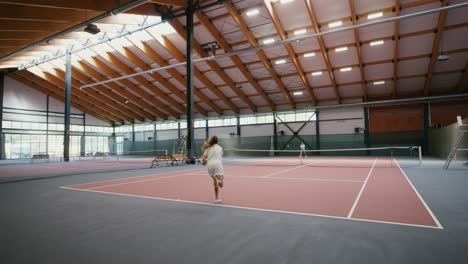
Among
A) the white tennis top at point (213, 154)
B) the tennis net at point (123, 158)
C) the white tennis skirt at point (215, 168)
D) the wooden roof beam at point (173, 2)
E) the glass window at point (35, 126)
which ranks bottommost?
the tennis net at point (123, 158)

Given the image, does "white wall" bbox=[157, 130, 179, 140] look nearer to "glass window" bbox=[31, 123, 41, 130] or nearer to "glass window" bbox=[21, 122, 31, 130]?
"glass window" bbox=[31, 123, 41, 130]

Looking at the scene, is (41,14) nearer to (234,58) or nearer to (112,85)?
(234,58)

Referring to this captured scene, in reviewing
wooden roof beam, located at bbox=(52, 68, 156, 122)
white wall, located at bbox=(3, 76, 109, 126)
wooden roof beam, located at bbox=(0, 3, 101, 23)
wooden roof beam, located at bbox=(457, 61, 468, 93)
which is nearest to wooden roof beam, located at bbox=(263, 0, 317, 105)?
wooden roof beam, located at bbox=(0, 3, 101, 23)

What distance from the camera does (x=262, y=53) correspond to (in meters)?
21.4

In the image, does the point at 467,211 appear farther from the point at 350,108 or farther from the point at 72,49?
the point at 72,49

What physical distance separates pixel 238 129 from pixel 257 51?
14450 mm

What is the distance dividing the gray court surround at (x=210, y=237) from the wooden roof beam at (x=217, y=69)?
1694cm

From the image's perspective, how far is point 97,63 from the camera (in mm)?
26344

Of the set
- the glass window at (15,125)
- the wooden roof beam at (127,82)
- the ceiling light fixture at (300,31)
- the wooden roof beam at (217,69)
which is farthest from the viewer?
the glass window at (15,125)

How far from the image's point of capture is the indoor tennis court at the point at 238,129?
3293mm

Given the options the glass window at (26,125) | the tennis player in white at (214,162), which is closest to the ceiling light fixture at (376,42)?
the tennis player in white at (214,162)

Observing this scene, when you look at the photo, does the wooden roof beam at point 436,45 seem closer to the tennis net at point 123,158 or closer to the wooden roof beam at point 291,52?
the wooden roof beam at point 291,52

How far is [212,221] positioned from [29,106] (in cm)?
3995

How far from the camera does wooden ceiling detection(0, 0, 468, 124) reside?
16.2 metres
